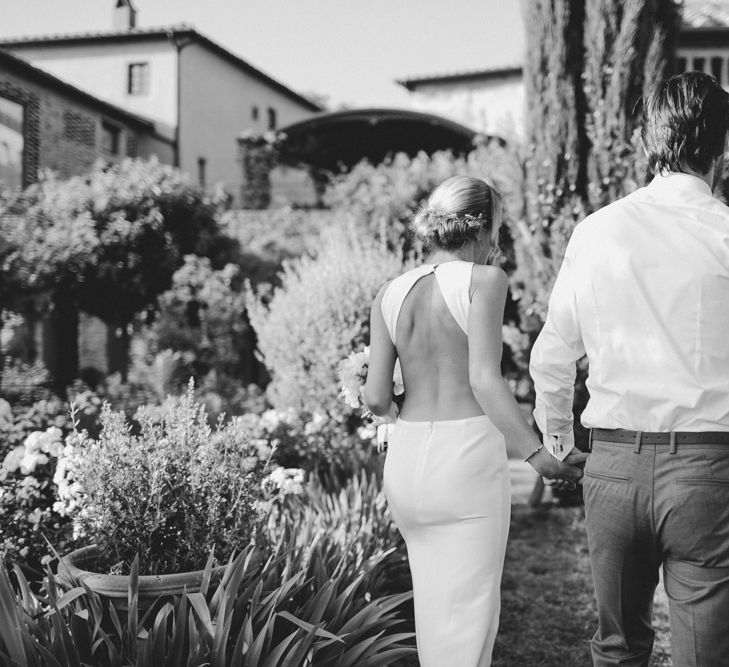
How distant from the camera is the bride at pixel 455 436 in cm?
245

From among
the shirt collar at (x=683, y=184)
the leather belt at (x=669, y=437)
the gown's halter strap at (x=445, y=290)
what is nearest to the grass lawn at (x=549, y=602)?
the gown's halter strap at (x=445, y=290)

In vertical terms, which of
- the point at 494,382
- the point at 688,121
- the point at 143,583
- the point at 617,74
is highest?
the point at 617,74

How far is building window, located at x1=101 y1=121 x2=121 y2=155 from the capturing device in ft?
68.5

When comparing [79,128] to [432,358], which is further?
[79,128]

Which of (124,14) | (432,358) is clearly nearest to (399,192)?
(432,358)

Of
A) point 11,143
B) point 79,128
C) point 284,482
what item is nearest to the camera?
point 284,482

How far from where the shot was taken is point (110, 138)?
845 inches

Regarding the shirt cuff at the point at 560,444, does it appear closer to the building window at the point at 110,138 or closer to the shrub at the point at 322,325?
the shrub at the point at 322,325

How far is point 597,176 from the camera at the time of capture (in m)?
7.40

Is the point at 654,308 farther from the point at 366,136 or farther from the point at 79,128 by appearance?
the point at 79,128

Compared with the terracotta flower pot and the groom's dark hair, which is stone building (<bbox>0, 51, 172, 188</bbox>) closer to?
the terracotta flower pot

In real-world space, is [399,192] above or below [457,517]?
above

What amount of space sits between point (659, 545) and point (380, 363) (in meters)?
1.05

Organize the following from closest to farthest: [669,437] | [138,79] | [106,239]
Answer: [669,437]
[106,239]
[138,79]
